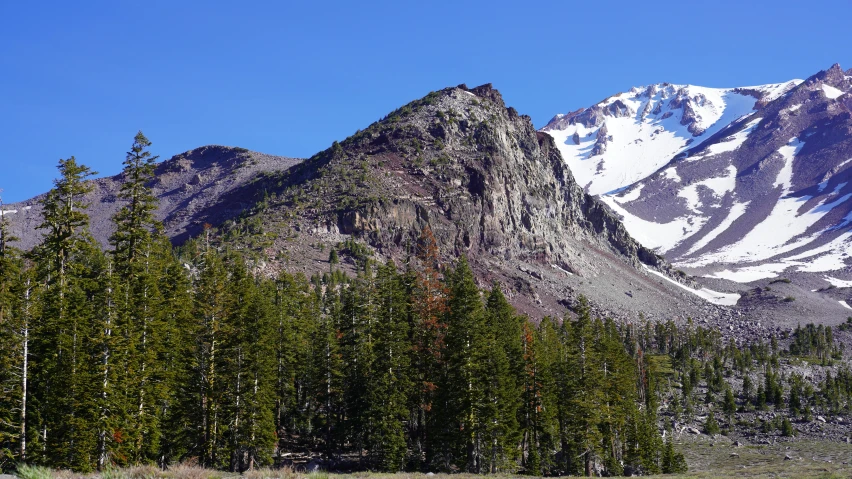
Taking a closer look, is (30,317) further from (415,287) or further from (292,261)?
(292,261)

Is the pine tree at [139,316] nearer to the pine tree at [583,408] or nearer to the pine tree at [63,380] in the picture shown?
the pine tree at [63,380]

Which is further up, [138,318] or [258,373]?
[138,318]

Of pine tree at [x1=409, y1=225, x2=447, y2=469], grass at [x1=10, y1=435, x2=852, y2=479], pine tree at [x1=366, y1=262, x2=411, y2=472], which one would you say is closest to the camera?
pine tree at [x1=366, y1=262, x2=411, y2=472]

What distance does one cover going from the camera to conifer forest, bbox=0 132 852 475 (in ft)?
104

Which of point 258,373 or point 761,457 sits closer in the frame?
point 258,373

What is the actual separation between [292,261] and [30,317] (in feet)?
347

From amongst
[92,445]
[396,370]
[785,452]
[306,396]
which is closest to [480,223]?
[785,452]

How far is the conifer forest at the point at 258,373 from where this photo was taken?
104ft

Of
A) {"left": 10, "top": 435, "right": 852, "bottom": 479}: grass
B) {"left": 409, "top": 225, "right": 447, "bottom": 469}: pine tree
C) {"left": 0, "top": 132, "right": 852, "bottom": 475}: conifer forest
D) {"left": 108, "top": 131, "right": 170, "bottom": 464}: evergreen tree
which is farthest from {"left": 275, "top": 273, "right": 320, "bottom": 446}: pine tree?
{"left": 10, "top": 435, "right": 852, "bottom": 479}: grass

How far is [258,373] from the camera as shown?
4225 cm

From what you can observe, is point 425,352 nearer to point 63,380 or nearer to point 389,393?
point 389,393

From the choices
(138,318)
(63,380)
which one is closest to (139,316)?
(138,318)

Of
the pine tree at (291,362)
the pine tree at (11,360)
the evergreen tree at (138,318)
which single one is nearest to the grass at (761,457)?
the pine tree at (291,362)

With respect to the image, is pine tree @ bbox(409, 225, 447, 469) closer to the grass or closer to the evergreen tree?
the evergreen tree
